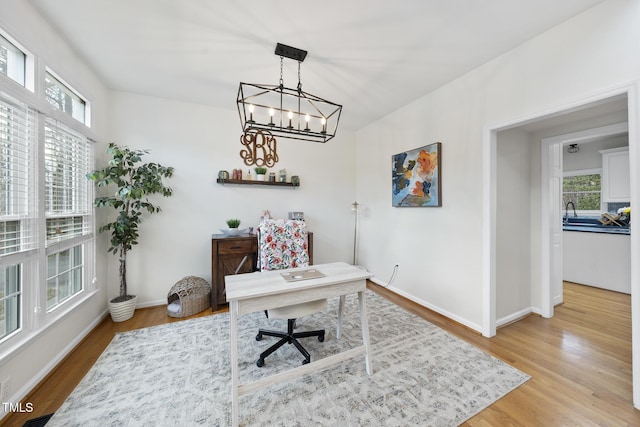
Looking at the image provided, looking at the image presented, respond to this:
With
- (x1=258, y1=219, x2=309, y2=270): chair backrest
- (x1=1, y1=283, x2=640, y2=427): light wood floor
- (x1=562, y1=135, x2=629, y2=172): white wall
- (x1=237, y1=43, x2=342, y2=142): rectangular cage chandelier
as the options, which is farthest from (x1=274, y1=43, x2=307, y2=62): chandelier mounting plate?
(x1=562, y1=135, x2=629, y2=172): white wall

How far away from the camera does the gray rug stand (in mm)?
1477

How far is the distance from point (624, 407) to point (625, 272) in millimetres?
3137

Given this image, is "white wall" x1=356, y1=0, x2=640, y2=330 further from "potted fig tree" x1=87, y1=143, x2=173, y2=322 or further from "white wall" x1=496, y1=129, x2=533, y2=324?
"potted fig tree" x1=87, y1=143, x2=173, y2=322

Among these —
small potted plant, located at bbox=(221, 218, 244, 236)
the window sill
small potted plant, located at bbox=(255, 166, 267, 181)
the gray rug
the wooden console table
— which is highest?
small potted plant, located at bbox=(255, 166, 267, 181)

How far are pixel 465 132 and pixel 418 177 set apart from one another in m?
0.75

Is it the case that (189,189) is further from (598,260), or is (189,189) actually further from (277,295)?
(598,260)

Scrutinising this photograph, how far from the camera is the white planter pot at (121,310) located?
2.67 m

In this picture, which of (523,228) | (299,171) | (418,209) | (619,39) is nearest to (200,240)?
(299,171)

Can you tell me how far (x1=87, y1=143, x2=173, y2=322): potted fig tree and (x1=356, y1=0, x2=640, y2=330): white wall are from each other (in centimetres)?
318

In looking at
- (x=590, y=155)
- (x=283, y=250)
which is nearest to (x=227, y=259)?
(x=283, y=250)

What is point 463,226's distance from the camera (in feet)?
8.64

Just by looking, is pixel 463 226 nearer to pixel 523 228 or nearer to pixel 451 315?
pixel 523 228

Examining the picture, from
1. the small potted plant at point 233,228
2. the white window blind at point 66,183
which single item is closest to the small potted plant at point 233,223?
the small potted plant at point 233,228

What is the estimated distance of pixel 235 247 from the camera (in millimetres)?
3088
